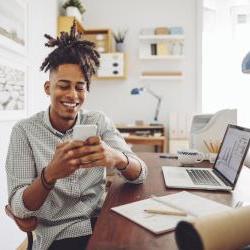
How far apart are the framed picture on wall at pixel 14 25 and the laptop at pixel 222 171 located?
1.26 m

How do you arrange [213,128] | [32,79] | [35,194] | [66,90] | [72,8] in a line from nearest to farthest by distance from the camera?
1. [35,194]
2. [66,90]
3. [213,128]
4. [32,79]
5. [72,8]

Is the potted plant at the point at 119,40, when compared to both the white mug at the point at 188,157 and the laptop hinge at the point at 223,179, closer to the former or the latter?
the white mug at the point at 188,157

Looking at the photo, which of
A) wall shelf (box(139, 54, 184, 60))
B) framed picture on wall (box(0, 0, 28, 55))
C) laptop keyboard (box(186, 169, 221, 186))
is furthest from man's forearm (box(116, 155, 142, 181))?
wall shelf (box(139, 54, 184, 60))

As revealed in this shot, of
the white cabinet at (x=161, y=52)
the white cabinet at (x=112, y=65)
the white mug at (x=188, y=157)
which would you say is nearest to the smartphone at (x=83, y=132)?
the white mug at (x=188, y=157)

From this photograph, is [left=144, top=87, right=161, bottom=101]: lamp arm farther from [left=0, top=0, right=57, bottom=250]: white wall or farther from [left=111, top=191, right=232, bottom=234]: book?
[left=111, top=191, right=232, bottom=234]: book

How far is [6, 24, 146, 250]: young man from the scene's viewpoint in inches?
40.5

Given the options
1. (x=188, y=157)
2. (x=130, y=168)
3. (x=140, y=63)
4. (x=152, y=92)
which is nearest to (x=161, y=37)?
(x=140, y=63)

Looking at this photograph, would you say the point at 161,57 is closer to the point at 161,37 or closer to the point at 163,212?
the point at 161,37

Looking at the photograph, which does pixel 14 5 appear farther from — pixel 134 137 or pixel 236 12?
pixel 236 12

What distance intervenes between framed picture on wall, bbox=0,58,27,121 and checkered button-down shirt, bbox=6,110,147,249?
77 cm

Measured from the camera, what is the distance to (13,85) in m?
2.01

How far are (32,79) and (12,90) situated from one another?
17.9 inches

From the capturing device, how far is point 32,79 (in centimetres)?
243

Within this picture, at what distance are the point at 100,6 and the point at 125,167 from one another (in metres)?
3.34
